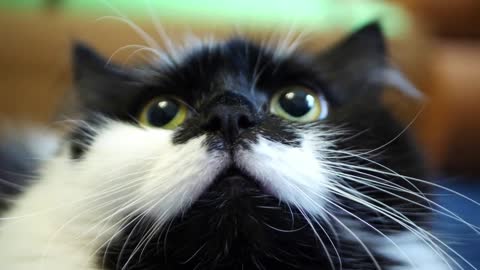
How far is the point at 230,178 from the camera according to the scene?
663 mm

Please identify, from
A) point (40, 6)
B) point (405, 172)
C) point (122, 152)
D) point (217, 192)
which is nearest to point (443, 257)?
point (405, 172)

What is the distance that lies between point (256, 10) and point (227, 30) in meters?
0.36

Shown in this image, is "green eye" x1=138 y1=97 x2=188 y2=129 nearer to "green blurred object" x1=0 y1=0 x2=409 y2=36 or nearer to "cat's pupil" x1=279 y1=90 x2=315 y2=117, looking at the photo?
"cat's pupil" x1=279 y1=90 x2=315 y2=117

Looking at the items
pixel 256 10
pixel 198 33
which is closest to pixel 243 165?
pixel 198 33

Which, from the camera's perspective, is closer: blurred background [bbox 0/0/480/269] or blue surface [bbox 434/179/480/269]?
blue surface [bbox 434/179/480/269]

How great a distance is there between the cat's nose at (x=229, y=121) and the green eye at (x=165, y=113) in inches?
4.8

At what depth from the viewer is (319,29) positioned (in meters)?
2.29

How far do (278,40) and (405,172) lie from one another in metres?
0.31

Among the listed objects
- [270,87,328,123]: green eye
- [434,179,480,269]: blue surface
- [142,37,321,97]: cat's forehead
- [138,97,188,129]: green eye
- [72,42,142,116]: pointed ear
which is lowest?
[434,179,480,269]: blue surface

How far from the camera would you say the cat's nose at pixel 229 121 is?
68 centimetres

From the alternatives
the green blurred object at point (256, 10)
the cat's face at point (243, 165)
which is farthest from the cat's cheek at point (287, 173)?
the green blurred object at point (256, 10)

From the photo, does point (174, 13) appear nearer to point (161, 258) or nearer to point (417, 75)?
point (417, 75)

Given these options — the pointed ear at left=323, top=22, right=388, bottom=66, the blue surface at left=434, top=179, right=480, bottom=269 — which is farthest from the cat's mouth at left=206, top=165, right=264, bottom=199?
the pointed ear at left=323, top=22, right=388, bottom=66

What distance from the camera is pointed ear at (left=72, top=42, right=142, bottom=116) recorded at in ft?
3.21
